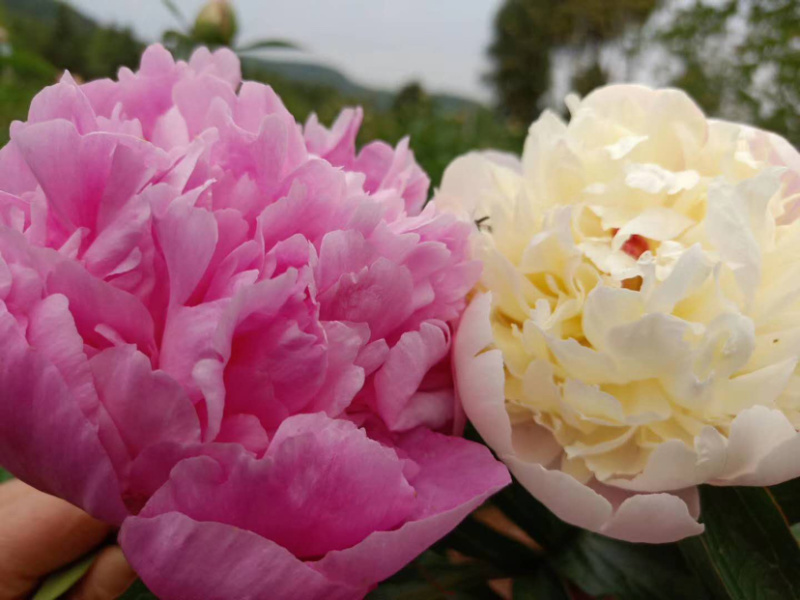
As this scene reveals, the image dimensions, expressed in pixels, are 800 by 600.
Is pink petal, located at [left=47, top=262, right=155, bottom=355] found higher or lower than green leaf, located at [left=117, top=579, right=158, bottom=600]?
higher

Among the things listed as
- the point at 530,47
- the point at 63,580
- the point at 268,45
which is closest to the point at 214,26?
the point at 268,45

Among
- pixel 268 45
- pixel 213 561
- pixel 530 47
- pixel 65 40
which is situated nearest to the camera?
pixel 213 561

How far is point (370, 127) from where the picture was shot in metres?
1.38

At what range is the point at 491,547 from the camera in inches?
15.2

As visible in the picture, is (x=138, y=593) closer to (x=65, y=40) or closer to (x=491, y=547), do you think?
(x=491, y=547)

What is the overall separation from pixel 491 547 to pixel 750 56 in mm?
646

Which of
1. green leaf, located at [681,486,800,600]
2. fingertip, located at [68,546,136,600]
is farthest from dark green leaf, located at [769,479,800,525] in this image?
fingertip, located at [68,546,136,600]

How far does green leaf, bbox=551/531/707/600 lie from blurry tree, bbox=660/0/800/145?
0.54m

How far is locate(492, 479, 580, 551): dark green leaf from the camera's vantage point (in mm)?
385

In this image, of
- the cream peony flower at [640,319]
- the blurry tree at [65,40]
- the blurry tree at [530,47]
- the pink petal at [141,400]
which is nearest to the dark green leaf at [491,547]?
the cream peony flower at [640,319]

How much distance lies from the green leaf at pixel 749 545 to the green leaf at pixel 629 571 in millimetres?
35

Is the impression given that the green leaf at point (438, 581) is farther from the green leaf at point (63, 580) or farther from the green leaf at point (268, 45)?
the green leaf at point (268, 45)

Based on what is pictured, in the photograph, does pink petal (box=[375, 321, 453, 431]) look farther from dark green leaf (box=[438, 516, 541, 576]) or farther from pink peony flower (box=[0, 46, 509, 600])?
dark green leaf (box=[438, 516, 541, 576])

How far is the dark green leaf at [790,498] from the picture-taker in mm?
354
